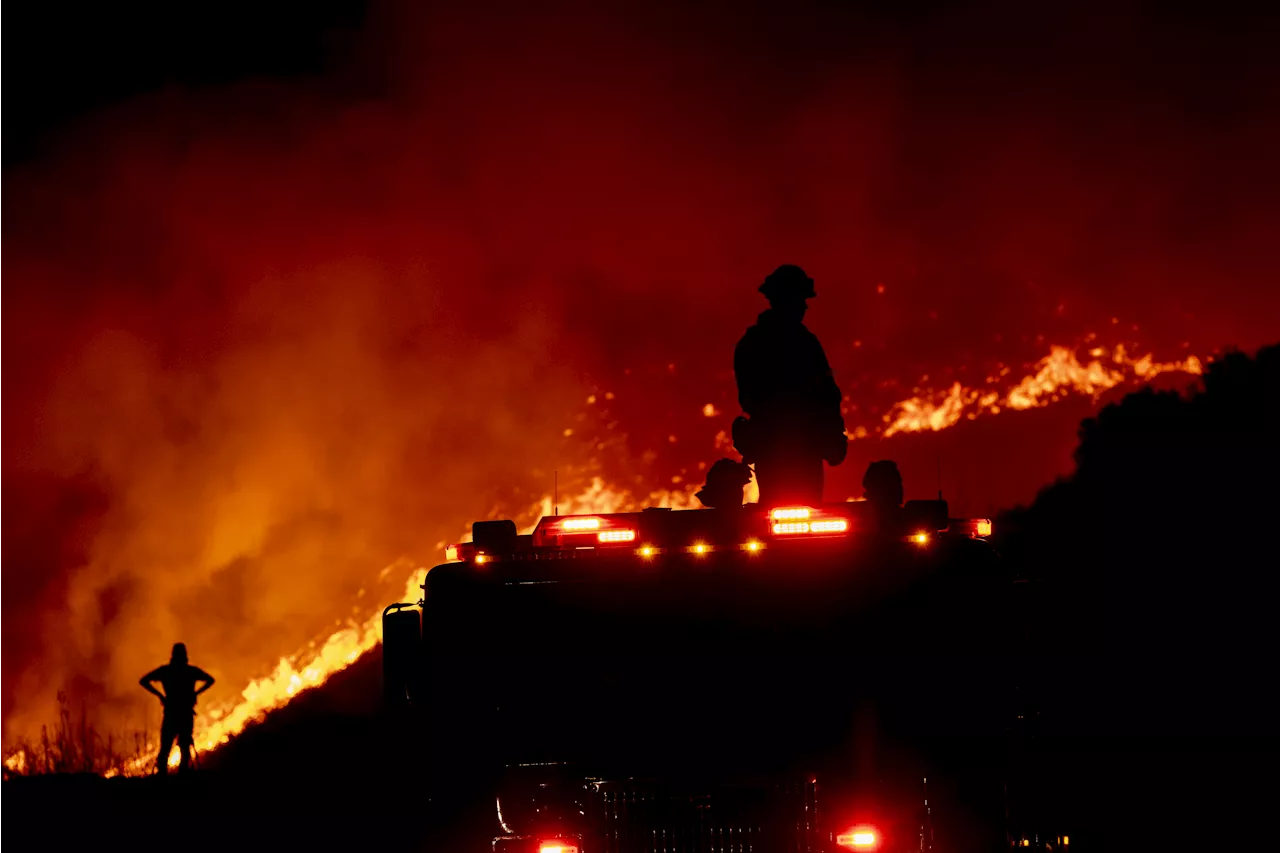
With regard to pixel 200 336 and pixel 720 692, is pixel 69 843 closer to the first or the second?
pixel 720 692

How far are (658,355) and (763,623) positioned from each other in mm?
22070

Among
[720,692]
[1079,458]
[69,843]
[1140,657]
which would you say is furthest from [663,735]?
[1079,458]

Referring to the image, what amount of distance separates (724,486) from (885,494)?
82 centimetres

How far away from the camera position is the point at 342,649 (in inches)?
1068

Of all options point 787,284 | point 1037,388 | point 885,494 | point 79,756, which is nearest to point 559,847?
point 885,494

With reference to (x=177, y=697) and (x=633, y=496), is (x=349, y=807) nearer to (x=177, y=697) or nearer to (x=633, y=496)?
(x=177, y=697)

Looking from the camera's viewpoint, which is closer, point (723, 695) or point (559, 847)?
Result: point (559, 847)

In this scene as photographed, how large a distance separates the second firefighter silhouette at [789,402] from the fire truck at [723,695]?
107 inches

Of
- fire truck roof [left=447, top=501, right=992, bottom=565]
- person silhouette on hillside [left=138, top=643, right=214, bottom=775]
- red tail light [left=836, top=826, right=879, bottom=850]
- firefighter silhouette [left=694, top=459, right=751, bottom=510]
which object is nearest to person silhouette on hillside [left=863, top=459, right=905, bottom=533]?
fire truck roof [left=447, top=501, right=992, bottom=565]

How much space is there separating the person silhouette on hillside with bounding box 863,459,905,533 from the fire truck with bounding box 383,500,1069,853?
5.0 inches

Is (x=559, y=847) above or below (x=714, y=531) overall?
below

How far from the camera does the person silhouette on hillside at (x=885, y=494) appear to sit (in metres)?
7.43

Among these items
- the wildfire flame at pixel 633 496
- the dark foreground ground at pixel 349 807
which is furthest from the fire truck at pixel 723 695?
the wildfire flame at pixel 633 496

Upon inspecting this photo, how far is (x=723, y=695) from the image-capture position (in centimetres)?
694
